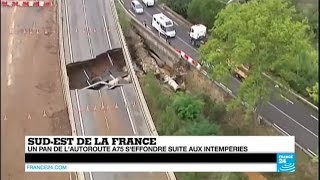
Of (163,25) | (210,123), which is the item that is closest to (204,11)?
(163,25)

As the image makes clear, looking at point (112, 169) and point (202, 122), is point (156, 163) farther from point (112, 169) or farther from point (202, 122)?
point (202, 122)

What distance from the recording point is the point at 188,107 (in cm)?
1102

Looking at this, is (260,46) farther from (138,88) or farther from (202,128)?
(138,88)

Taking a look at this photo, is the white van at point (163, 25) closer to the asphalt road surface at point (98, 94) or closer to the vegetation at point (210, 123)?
the asphalt road surface at point (98, 94)

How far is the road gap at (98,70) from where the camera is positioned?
13.5 metres

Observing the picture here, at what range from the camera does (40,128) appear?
12.0 m

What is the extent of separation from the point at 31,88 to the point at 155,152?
22.0 feet

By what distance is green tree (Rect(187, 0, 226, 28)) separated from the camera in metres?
14.6

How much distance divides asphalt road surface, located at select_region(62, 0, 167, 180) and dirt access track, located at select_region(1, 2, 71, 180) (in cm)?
65

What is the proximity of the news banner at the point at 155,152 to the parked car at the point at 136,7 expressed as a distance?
30.4 ft

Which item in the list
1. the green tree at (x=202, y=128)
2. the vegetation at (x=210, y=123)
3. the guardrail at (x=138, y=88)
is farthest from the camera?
the guardrail at (x=138, y=88)

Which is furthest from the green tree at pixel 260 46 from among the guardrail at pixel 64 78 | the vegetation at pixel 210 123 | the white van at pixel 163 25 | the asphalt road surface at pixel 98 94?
the white van at pixel 163 25

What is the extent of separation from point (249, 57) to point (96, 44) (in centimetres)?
535

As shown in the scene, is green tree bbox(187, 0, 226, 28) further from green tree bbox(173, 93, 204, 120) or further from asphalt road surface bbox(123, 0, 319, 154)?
green tree bbox(173, 93, 204, 120)
